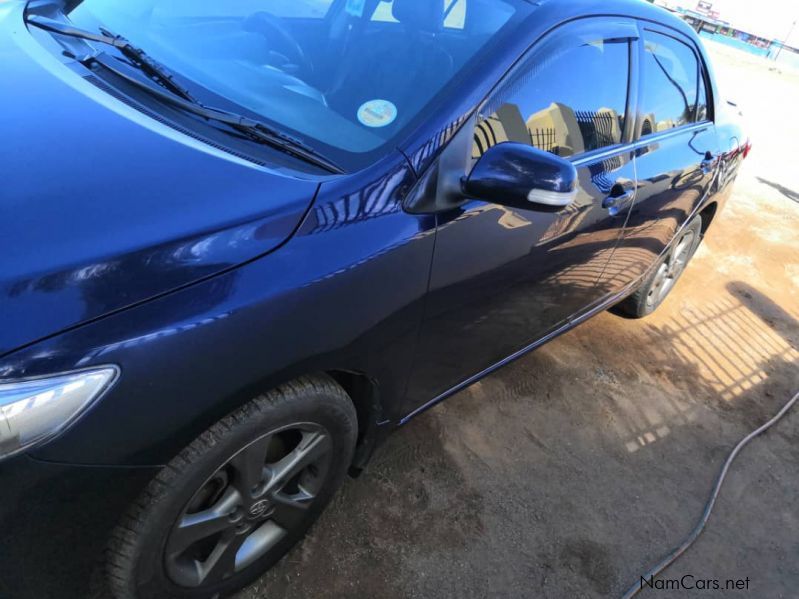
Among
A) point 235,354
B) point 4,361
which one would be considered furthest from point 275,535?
point 4,361

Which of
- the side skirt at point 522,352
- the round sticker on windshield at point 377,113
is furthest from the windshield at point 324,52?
the side skirt at point 522,352

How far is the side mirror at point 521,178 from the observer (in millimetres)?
1558

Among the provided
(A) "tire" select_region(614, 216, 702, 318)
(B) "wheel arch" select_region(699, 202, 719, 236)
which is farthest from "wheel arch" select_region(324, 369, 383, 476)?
(B) "wheel arch" select_region(699, 202, 719, 236)

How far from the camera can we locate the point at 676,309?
410 centimetres

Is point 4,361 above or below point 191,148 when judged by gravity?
below

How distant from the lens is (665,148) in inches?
107

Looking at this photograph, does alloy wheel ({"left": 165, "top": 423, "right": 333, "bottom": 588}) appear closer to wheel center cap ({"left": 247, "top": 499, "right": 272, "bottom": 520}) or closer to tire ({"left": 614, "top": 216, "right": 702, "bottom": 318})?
wheel center cap ({"left": 247, "top": 499, "right": 272, "bottom": 520})

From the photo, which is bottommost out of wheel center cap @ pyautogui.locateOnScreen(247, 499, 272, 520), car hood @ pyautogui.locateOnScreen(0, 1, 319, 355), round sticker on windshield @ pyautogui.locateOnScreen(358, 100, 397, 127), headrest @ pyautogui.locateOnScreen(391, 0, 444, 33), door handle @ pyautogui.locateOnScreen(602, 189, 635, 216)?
wheel center cap @ pyautogui.locateOnScreen(247, 499, 272, 520)

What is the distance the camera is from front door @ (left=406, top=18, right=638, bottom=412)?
1.77 metres

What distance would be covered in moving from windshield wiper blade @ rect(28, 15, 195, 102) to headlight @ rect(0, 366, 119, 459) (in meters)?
0.93

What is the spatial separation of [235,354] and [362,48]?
1.08 meters

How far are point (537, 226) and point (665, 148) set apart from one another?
3.64 feet

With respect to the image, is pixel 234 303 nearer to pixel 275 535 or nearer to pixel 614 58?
pixel 275 535

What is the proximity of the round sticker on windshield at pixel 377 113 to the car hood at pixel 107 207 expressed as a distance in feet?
1.07
